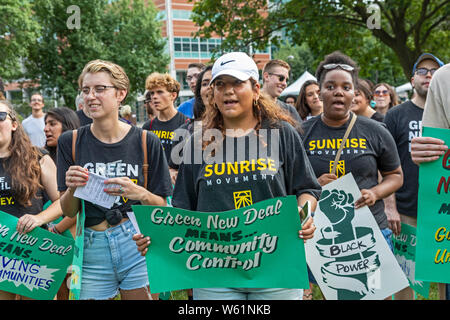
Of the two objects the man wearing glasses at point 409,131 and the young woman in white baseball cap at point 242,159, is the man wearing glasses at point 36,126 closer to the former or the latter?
the man wearing glasses at point 409,131

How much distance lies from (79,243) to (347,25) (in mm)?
14712

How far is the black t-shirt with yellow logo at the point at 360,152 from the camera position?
3.61 meters

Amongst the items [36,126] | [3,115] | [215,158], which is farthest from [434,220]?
[36,126]

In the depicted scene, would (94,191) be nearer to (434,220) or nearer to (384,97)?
(434,220)

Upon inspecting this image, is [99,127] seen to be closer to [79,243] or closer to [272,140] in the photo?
[79,243]

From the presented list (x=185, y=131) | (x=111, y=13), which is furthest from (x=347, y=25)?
(x=111, y=13)

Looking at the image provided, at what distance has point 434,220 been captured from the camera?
269 centimetres

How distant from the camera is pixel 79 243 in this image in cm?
306

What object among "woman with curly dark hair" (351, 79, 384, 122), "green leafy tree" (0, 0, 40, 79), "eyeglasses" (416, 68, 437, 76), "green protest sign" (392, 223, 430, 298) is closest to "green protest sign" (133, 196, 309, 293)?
"green protest sign" (392, 223, 430, 298)

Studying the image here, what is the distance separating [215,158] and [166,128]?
9.98ft

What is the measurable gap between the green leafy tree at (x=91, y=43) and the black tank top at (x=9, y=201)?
74.3 ft

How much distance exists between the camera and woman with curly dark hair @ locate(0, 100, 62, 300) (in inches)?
133

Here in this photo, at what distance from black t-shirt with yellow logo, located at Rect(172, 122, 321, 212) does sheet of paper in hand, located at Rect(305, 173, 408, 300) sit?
900mm

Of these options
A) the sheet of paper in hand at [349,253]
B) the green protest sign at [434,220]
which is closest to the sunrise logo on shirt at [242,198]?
the green protest sign at [434,220]
